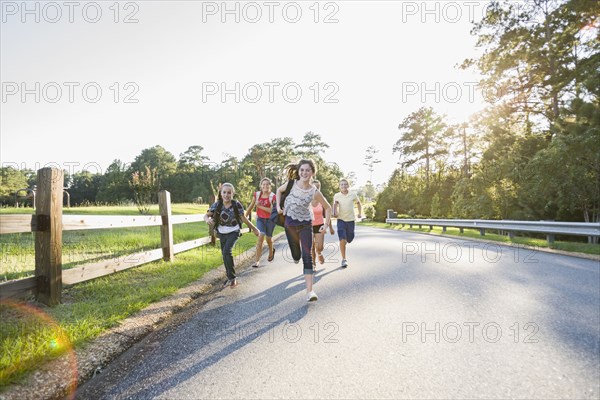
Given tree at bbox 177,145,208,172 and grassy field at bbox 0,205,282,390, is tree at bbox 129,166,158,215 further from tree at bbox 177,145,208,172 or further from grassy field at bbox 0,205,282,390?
tree at bbox 177,145,208,172

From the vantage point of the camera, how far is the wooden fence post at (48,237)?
3746mm

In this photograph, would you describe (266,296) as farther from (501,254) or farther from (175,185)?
(175,185)

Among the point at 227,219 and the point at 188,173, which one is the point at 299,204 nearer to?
the point at 227,219

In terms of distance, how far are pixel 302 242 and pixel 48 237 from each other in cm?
322

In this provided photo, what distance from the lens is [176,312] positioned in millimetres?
4184

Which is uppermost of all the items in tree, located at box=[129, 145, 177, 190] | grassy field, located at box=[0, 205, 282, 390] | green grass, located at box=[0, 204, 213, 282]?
tree, located at box=[129, 145, 177, 190]

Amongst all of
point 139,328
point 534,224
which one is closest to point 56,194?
point 139,328

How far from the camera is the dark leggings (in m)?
4.81

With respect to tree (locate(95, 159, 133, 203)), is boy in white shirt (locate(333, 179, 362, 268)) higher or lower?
lower

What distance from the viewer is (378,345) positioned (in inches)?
121

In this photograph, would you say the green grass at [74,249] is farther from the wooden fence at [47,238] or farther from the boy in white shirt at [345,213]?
the boy in white shirt at [345,213]

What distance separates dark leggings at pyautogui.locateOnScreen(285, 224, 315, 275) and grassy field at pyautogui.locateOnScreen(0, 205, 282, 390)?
193 cm

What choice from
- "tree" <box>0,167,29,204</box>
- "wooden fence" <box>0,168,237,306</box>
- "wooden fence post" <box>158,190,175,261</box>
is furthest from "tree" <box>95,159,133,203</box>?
"wooden fence" <box>0,168,237,306</box>

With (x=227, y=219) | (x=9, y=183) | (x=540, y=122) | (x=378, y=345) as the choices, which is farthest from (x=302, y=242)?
(x=9, y=183)
